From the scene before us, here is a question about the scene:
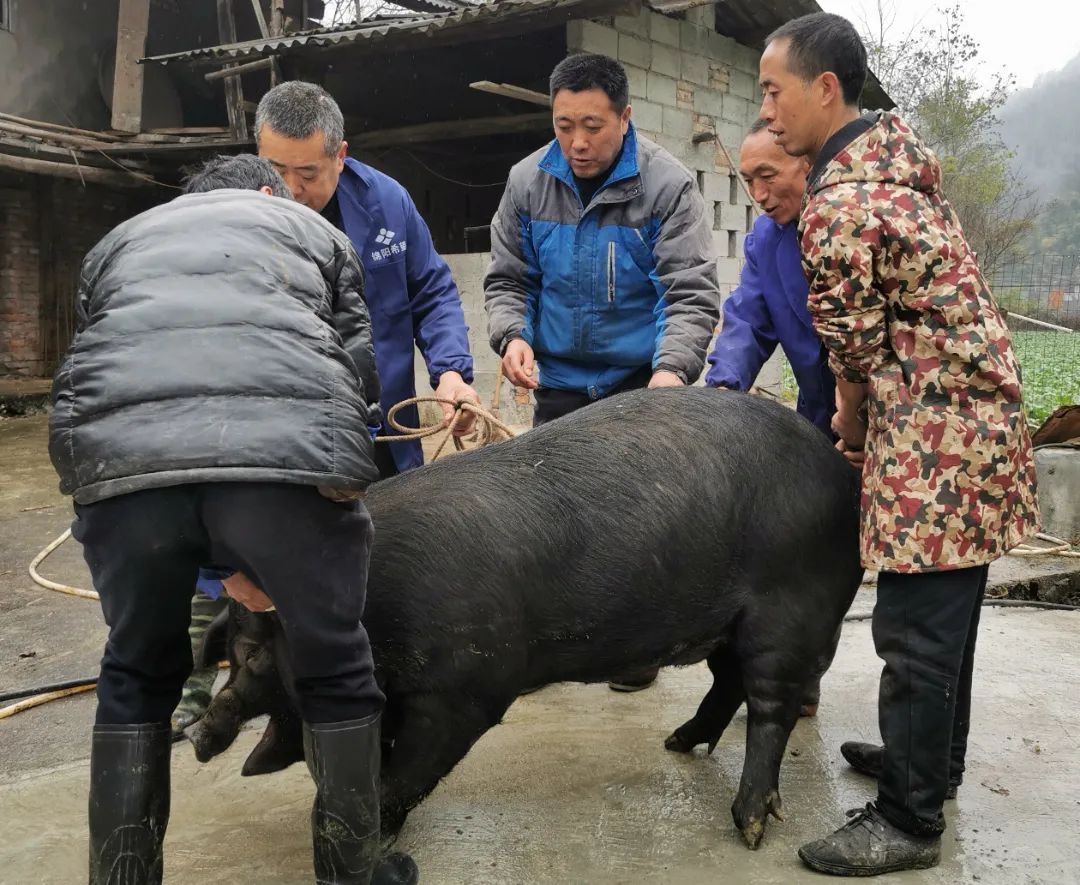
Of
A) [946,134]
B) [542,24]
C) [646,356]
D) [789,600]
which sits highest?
[946,134]

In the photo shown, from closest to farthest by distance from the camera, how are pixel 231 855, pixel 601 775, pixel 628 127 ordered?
→ pixel 231 855, pixel 601 775, pixel 628 127

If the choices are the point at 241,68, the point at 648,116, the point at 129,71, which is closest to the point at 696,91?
the point at 648,116

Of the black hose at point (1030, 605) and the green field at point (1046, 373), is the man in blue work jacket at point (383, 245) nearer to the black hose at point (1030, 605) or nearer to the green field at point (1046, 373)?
the black hose at point (1030, 605)

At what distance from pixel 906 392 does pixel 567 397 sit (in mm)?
1594

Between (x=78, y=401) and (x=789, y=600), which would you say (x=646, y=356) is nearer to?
(x=789, y=600)

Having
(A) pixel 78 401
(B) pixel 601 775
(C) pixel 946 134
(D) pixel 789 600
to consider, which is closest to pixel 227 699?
(A) pixel 78 401

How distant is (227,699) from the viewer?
2.51 metres

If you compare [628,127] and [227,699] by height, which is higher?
[628,127]

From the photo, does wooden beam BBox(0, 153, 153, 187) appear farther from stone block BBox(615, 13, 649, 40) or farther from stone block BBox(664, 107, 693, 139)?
stone block BBox(664, 107, 693, 139)

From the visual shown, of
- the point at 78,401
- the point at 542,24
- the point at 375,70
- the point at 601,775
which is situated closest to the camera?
the point at 78,401

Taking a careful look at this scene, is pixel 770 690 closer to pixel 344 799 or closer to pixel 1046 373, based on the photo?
pixel 344 799

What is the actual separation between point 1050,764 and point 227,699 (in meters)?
2.36

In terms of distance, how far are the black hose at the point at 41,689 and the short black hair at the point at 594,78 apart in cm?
262

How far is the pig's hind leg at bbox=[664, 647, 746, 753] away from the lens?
316 cm
